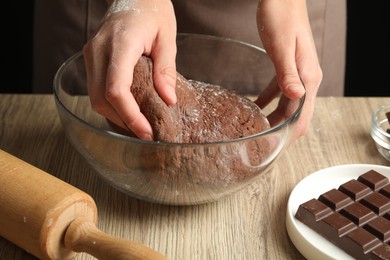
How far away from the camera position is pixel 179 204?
1.09 m

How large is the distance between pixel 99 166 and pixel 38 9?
718 mm

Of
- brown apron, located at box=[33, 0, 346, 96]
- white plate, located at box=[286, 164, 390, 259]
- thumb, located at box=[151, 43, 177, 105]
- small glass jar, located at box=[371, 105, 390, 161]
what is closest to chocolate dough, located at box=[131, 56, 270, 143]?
thumb, located at box=[151, 43, 177, 105]

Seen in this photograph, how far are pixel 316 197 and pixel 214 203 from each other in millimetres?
162

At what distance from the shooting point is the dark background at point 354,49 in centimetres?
235

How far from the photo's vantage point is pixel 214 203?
1.15 meters

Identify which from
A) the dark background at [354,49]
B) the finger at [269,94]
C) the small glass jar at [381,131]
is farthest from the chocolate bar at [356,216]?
the dark background at [354,49]

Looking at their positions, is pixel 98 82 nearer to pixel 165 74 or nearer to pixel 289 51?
pixel 165 74

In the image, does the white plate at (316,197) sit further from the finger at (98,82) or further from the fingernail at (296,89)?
the finger at (98,82)

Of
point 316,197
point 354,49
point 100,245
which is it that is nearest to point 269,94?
point 316,197

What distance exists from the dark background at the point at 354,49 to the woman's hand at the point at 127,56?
1.32 m

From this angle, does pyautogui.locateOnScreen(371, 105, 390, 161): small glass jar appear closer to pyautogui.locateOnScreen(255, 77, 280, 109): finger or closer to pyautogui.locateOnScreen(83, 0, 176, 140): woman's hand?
pyautogui.locateOnScreen(255, 77, 280, 109): finger

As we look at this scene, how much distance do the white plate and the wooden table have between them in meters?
0.03

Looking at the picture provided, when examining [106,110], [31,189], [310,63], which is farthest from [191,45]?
[31,189]

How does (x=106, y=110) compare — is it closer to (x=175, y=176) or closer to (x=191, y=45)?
(x=175, y=176)
